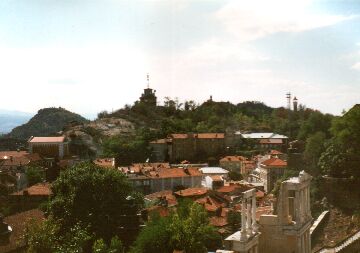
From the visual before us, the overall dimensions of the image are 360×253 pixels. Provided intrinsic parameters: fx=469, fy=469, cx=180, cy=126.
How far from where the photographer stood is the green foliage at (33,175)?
53156 mm

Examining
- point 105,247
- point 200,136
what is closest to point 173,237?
point 105,247

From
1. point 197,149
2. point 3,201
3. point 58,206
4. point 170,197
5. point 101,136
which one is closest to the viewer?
point 58,206

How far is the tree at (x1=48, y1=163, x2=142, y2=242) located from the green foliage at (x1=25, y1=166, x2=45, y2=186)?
2056 centimetres

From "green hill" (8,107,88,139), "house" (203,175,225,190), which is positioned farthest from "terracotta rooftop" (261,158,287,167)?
"green hill" (8,107,88,139)

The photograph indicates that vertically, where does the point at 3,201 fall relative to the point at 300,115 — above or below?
below

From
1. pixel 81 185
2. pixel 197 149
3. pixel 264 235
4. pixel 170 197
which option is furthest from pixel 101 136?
pixel 264 235

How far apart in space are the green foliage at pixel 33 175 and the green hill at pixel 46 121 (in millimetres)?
92787

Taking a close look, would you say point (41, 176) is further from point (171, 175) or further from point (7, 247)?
point (7, 247)

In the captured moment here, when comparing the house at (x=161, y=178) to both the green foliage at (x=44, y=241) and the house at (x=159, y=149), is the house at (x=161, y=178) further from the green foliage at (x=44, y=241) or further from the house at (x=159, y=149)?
the green foliage at (x=44, y=241)

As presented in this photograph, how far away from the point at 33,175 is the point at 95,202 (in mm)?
24194

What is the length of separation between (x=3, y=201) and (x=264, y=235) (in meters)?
31.5

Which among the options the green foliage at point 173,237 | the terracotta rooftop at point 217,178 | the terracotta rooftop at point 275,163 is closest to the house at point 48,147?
the terracotta rooftop at point 217,178

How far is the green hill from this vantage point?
149500mm

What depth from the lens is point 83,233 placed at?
2578 cm
